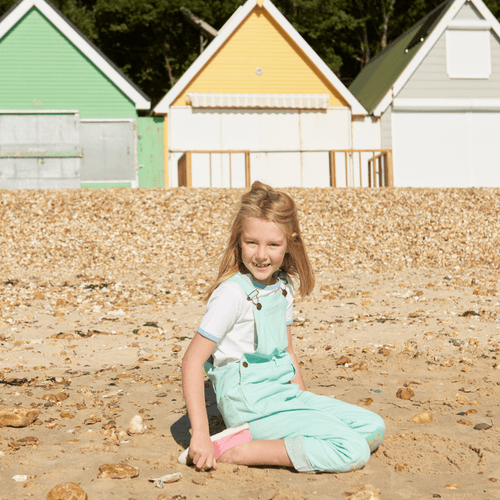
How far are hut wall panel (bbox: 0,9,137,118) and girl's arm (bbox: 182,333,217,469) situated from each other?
15108 millimetres

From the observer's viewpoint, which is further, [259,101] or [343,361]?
[259,101]

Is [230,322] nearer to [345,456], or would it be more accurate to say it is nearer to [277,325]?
[277,325]

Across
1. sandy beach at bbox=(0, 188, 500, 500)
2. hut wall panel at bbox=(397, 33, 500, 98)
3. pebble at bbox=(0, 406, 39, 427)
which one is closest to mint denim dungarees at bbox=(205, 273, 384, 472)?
sandy beach at bbox=(0, 188, 500, 500)

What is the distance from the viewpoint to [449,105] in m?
17.9

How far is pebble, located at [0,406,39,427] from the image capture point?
3.45 metres

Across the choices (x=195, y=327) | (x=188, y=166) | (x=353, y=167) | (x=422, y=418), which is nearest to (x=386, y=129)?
(x=353, y=167)

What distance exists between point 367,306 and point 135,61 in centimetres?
2478

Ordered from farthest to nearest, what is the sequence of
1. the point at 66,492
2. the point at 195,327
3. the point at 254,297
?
the point at 195,327
the point at 254,297
the point at 66,492

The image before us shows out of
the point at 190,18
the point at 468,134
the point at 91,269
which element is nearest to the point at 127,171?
the point at 91,269

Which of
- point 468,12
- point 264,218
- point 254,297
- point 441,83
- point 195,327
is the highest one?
point 468,12

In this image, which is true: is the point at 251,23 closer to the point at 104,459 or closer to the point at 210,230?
the point at 210,230

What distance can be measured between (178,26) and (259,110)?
12345mm

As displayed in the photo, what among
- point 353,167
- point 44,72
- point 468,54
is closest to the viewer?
point 44,72

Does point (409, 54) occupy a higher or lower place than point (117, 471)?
higher
